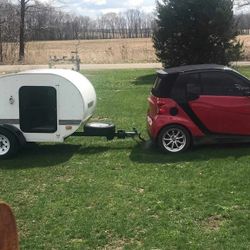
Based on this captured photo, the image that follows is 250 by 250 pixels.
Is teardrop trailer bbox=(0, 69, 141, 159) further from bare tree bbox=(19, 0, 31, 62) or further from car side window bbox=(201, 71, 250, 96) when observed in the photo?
bare tree bbox=(19, 0, 31, 62)

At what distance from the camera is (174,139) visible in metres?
9.79

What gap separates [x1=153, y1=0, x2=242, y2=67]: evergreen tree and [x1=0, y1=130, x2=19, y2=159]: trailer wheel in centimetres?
1584

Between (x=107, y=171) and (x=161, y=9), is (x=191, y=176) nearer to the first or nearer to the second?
(x=107, y=171)

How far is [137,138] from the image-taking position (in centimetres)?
1108

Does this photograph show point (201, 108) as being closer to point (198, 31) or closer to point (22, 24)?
point (198, 31)

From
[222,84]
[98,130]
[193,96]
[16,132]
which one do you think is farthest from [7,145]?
[222,84]

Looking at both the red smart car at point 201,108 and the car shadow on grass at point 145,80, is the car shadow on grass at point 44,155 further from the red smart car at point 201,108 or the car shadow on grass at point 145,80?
the car shadow on grass at point 145,80

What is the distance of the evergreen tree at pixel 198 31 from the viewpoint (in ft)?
79.9

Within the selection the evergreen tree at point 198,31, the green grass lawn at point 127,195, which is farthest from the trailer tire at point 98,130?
the evergreen tree at point 198,31

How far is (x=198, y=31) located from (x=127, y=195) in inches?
714

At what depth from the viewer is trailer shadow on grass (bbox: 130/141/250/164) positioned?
9294 millimetres

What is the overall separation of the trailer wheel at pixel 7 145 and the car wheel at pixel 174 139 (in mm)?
2547

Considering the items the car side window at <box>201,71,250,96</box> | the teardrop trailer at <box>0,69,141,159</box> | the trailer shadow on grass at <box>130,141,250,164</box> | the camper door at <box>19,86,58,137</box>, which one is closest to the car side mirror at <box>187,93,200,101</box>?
the car side window at <box>201,71,250,96</box>

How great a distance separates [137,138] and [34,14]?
3763 centimetres
